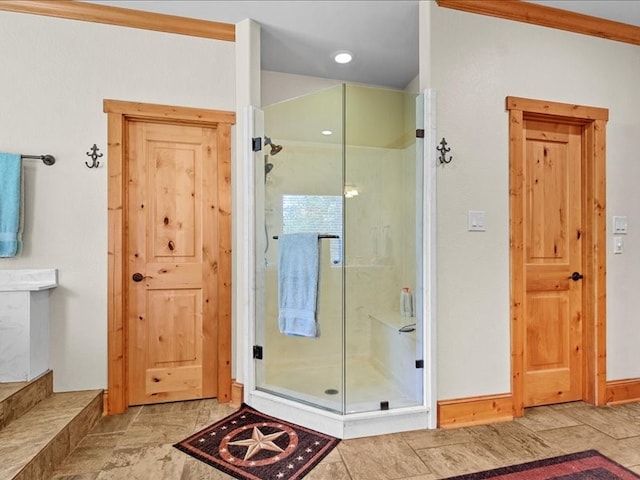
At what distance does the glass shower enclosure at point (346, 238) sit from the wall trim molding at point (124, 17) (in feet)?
2.17

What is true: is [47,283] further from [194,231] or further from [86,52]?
[86,52]

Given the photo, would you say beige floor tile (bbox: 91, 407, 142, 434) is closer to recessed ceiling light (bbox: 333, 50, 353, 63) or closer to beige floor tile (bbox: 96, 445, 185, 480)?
beige floor tile (bbox: 96, 445, 185, 480)

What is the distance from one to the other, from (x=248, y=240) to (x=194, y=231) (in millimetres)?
419

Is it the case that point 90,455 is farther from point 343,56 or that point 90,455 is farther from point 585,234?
point 585,234

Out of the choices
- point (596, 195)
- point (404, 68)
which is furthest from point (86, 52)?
point (596, 195)

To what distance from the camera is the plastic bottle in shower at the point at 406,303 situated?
244 centimetres

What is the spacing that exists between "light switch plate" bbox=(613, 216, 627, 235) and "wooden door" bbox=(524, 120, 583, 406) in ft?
0.74

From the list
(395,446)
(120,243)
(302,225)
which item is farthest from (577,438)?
(120,243)

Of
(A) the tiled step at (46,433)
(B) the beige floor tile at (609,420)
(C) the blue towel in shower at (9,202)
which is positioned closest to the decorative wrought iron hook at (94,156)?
(C) the blue towel in shower at (9,202)

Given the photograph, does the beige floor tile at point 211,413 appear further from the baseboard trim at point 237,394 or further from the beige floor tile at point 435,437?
the beige floor tile at point 435,437

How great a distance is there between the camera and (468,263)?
7.35 feet

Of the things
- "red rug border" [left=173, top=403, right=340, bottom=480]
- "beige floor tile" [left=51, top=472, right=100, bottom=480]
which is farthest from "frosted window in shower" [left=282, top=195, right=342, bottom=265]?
"beige floor tile" [left=51, top=472, right=100, bottom=480]

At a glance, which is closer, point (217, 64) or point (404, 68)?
point (217, 64)

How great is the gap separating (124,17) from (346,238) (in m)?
2.06
